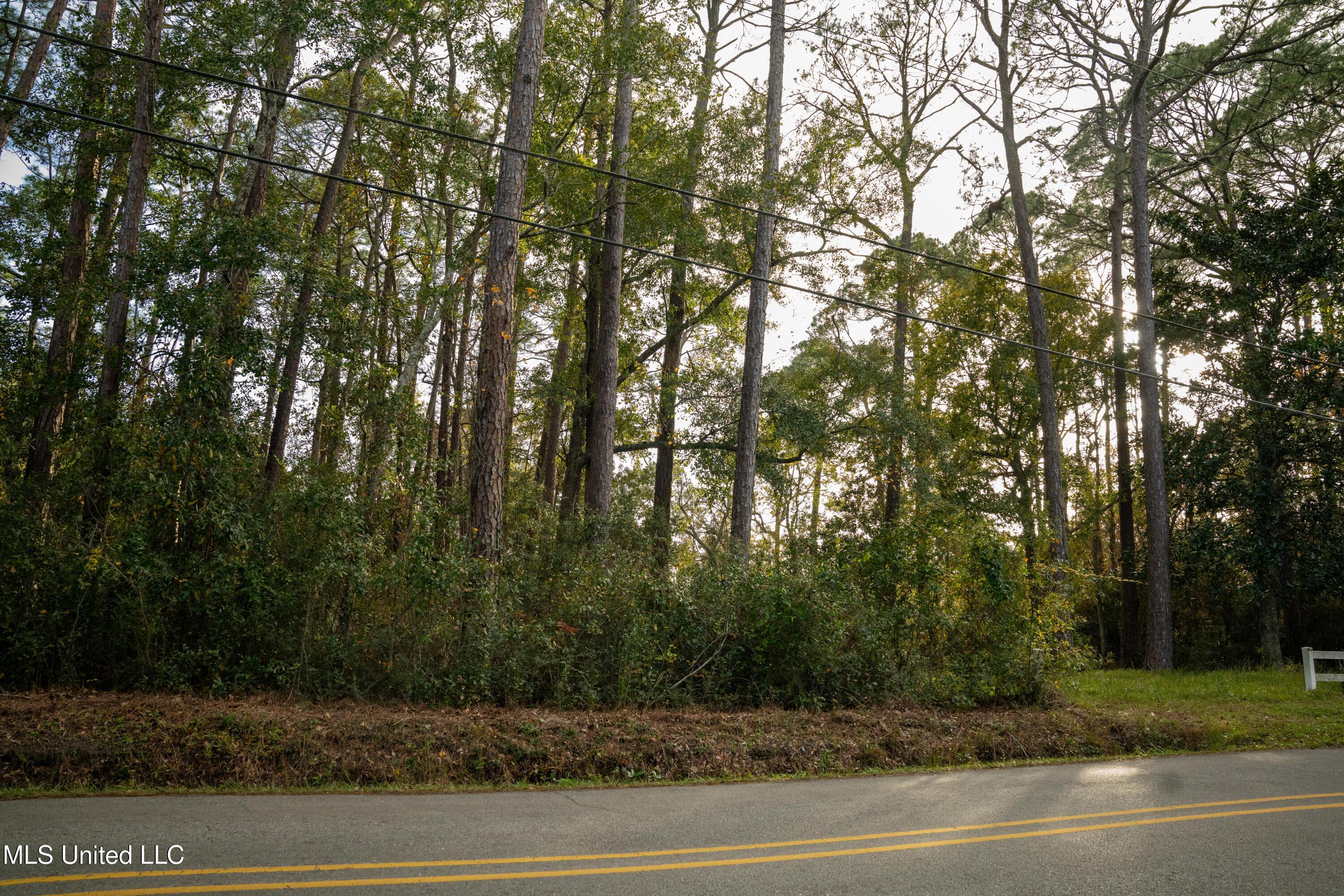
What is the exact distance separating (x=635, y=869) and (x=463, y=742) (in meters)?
3.07

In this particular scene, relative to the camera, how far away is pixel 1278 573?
1988cm

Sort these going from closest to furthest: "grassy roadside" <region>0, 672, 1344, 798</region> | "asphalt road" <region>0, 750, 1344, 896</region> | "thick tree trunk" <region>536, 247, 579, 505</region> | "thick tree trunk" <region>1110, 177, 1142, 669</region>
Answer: "asphalt road" <region>0, 750, 1344, 896</region> < "grassy roadside" <region>0, 672, 1344, 798</region> < "thick tree trunk" <region>536, 247, 579, 505</region> < "thick tree trunk" <region>1110, 177, 1142, 669</region>

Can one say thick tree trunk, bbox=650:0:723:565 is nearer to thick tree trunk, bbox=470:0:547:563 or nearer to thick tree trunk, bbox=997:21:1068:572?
thick tree trunk, bbox=470:0:547:563

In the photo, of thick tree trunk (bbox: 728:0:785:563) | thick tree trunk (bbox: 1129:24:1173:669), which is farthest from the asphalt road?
thick tree trunk (bbox: 1129:24:1173:669)

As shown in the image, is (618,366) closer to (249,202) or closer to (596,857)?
(249,202)

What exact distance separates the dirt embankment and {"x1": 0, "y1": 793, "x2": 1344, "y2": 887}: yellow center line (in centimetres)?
215

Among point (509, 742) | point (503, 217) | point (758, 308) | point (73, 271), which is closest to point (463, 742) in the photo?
point (509, 742)

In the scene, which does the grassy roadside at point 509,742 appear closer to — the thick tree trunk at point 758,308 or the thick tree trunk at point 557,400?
the thick tree trunk at point 758,308

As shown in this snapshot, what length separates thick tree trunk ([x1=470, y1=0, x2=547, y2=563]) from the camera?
11055mm

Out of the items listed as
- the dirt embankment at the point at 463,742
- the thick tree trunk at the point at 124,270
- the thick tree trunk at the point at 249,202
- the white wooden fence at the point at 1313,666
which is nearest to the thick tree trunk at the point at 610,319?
the thick tree trunk at the point at 249,202

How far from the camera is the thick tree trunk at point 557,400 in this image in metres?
22.1

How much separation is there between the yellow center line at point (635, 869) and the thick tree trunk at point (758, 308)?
8886 mm

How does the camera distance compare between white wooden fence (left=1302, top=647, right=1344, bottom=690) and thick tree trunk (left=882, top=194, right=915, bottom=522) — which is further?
thick tree trunk (left=882, top=194, right=915, bottom=522)

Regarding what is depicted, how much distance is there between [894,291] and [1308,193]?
404 inches
